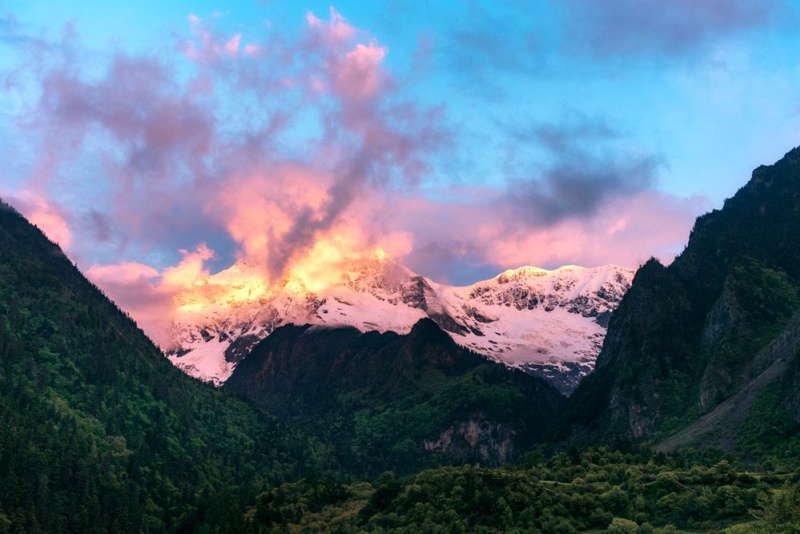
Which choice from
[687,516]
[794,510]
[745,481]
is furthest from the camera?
[745,481]

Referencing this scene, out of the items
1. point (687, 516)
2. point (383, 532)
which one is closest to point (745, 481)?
point (687, 516)

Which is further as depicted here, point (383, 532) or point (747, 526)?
point (383, 532)

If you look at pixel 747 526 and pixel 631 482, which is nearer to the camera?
pixel 747 526

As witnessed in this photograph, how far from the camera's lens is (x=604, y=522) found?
589 ft

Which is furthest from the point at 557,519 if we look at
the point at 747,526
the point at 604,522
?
the point at 747,526

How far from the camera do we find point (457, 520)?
627ft

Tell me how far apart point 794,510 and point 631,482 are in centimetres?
5489

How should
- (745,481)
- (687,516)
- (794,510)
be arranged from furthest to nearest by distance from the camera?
(745,481)
(687,516)
(794,510)

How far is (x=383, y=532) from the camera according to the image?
651 ft

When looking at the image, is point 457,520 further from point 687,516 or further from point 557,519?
point 687,516

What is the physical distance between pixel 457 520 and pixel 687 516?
48.5m

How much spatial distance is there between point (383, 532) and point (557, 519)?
4124 cm

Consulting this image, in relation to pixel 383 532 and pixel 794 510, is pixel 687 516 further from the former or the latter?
pixel 383 532

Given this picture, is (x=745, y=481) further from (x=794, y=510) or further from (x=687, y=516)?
(x=794, y=510)
